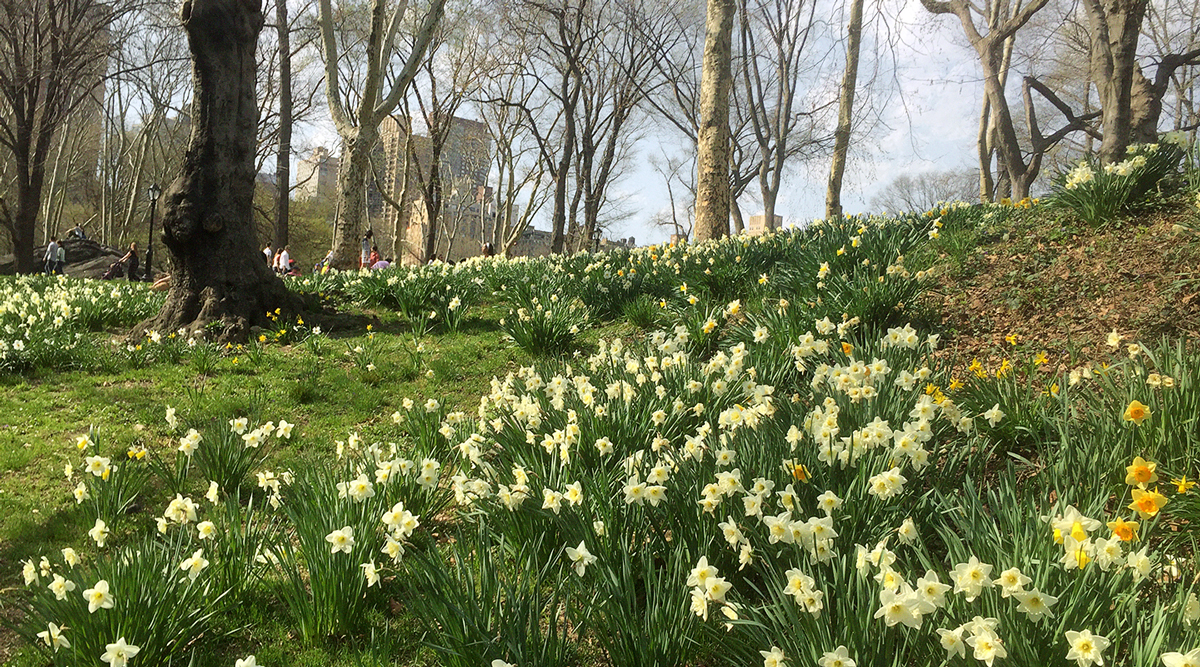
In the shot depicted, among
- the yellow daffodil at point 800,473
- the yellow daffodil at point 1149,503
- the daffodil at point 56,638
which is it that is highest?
the yellow daffodil at point 1149,503

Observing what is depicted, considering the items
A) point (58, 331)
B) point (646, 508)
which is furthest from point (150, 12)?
point (646, 508)

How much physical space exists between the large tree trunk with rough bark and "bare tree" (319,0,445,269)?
3638mm

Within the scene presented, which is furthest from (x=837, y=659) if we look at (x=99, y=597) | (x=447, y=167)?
(x=447, y=167)

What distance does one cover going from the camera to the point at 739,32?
18672mm

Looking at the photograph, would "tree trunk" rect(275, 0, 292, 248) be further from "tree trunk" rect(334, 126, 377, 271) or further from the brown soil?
the brown soil

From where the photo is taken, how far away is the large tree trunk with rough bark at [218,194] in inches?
217

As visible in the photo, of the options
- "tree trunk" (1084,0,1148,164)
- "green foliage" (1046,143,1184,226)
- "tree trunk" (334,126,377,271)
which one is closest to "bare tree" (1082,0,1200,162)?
"tree trunk" (1084,0,1148,164)

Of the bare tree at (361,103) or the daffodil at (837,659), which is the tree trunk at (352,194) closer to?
the bare tree at (361,103)

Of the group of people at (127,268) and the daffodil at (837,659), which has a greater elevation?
the group of people at (127,268)

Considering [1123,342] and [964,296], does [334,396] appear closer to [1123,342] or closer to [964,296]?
[964,296]

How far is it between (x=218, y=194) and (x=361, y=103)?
4.58 m

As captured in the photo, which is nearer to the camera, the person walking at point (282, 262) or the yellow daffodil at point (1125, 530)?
the yellow daffodil at point (1125, 530)

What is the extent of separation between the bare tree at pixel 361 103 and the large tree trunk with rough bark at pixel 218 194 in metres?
3.64

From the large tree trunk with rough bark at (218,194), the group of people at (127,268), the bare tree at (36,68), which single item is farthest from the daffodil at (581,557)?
the group of people at (127,268)
